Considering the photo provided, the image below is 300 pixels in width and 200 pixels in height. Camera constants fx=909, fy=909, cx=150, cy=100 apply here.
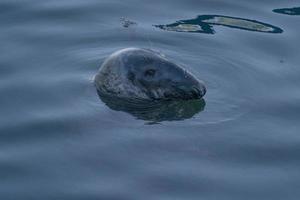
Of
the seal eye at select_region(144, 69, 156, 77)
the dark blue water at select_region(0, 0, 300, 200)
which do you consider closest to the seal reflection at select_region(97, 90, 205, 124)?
the dark blue water at select_region(0, 0, 300, 200)

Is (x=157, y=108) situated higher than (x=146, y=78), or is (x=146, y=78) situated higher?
(x=146, y=78)

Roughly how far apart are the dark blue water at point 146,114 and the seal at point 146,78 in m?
0.19

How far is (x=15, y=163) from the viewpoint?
738 centimetres

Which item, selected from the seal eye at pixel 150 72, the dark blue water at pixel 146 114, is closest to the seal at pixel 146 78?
the seal eye at pixel 150 72

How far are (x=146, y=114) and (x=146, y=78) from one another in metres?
0.35

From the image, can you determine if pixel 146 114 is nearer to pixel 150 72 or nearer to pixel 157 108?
pixel 157 108

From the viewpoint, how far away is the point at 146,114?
8.06 metres

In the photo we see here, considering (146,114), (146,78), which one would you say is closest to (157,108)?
(146,114)

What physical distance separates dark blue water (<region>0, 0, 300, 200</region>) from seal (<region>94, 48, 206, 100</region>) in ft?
0.62

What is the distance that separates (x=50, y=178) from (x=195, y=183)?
114 cm

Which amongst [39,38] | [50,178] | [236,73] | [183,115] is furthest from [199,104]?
[39,38]

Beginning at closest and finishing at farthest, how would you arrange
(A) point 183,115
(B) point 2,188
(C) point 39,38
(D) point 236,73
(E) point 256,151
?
(B) point 2,188
(E) point 256,151
(A) point 183,115
(D) point 236,73
(C) point 39,38

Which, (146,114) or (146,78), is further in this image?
(146,78)

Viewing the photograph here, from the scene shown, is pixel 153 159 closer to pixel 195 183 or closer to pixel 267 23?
pixel 195 183
